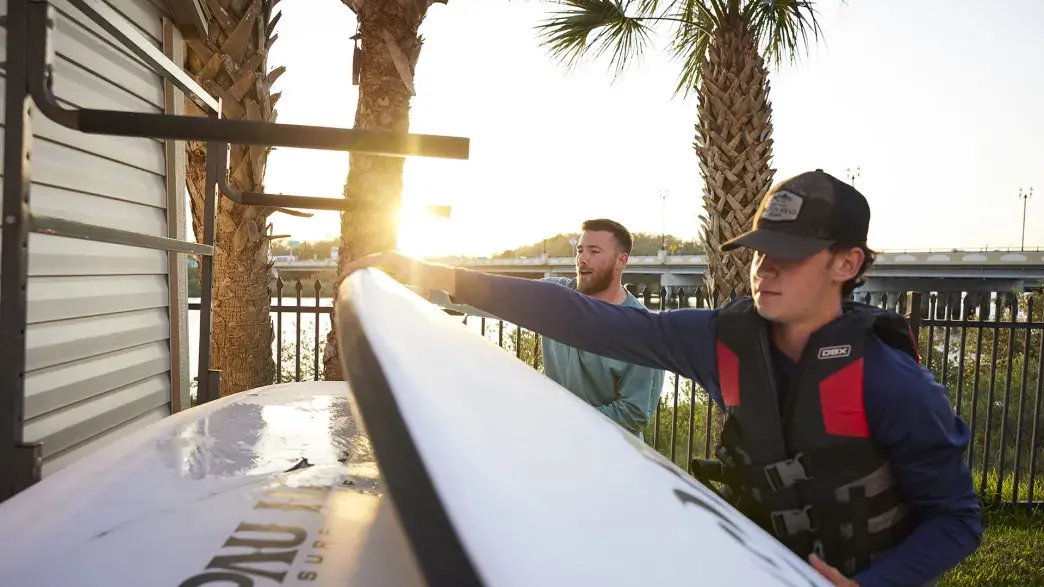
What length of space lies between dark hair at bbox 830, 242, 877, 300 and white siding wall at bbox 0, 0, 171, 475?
2.68 meters

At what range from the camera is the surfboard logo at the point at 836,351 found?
67.9 inches

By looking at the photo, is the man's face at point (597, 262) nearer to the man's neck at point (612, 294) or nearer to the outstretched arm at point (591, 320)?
the man's neck at point (612, 294)

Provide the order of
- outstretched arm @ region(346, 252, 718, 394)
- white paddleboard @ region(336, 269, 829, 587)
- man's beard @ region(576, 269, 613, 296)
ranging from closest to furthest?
white paddleboard @ region(336, 269, 829, 587) → outstretched arm @ region(346, 252, 718, 394) → man's beard @ region(576, 269, 613, 296)

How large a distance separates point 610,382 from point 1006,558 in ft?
12.8

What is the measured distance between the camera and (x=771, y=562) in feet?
3.78

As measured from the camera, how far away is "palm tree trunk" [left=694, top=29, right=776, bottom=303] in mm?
7246

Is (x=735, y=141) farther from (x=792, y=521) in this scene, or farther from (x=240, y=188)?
(x=792, y=521)

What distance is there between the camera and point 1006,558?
16.2 feet

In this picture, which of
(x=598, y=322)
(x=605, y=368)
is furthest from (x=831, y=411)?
(x=605, y=368)

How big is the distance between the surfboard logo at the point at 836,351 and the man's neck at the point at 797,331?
69 mm

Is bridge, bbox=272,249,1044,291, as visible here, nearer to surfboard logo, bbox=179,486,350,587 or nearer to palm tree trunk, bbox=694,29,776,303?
palm tree trunk, bbox=694,29,776,303

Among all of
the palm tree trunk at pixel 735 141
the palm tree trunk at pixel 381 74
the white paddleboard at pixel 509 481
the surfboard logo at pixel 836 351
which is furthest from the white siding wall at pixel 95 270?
the palm tree trunk at pixel 735 141

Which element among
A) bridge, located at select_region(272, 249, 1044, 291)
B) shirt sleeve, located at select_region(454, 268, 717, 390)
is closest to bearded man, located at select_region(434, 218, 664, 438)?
shirt sleeve, located at select_region(454, 268, 717, 390)

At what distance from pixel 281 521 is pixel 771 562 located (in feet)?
2.86
